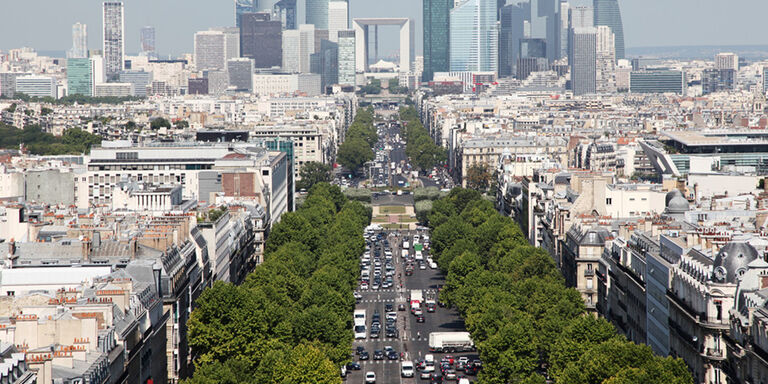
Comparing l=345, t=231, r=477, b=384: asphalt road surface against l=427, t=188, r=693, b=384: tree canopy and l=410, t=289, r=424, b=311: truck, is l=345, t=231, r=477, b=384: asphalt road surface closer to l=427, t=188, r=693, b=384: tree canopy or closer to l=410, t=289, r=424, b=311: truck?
l=410, t=289, r=424, b=311: truck

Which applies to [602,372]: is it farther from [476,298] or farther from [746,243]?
[476,298]

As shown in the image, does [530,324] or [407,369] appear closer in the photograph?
[530,324]

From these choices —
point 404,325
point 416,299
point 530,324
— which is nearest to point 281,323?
point 530,324

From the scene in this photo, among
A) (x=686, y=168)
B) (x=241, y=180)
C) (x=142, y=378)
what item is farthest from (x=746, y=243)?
(x=686, y=168)

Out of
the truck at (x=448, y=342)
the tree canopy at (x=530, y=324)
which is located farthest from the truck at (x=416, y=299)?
the truck at (x=448, y=342)

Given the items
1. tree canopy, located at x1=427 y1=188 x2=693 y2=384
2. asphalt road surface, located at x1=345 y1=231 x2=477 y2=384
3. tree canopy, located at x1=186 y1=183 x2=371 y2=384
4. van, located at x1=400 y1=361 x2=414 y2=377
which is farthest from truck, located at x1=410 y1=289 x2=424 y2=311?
van, located at x1=400 y1=361 x2=414 y2=377

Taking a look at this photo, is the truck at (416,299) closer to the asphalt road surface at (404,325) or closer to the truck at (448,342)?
the asphalt road surface at (404,325)

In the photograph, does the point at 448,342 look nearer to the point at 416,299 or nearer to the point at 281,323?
the point at 281,323
